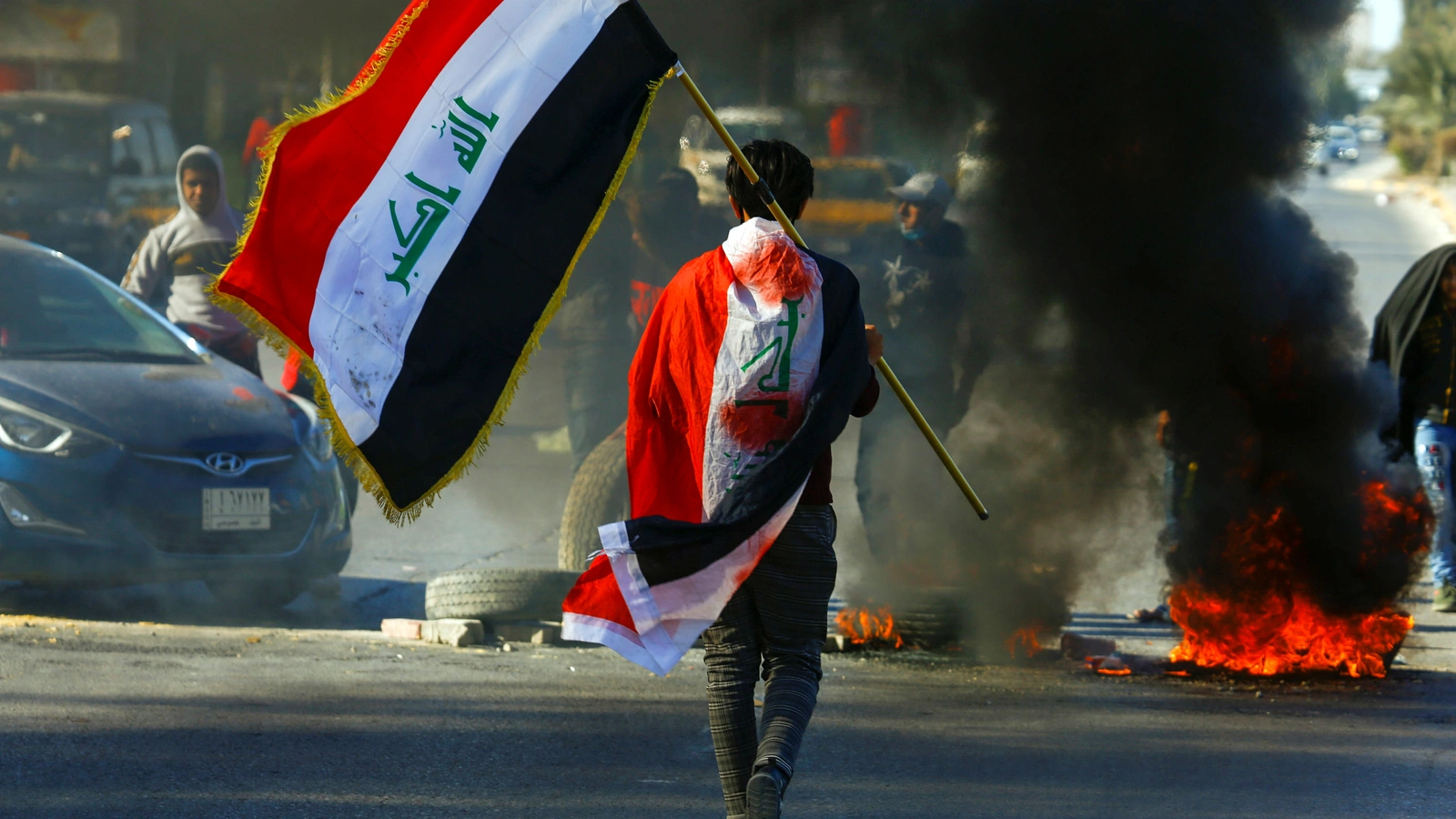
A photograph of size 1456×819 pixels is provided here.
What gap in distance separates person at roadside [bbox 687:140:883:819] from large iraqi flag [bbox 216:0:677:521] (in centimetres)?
41

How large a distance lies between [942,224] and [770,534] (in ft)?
13.9

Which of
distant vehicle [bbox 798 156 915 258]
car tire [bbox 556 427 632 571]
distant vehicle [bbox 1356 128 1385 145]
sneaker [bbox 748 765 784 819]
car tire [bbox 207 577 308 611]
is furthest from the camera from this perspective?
distant vehicle [bbox 1356 128 1385 145]

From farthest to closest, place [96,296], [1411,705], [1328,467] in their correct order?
[96,296] < [1328,467] < [1411,705]

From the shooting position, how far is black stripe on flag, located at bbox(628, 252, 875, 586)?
338 cm

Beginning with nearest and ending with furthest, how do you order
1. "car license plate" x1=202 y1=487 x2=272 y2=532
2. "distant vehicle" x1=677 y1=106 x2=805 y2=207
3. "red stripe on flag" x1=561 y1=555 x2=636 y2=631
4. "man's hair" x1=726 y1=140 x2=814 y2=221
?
"red stripe on flag" x1=561 y1=555 x2=636 y2=631, "man's hair" x1=726 y1=140 x2=814 y2=221, "car license plate" x1=202 y1=487 x2=272 y2=532, "distant vehicle" x1=677 y1=106 x2=805 y2=207

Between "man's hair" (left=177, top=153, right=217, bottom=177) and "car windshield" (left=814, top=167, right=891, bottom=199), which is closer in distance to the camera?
"man's hair" (left=177, top=153, right=217, bottom=177)

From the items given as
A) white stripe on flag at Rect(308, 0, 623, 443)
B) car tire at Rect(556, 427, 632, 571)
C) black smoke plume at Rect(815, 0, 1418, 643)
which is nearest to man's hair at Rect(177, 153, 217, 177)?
car tire at Rect(556, 427, 632, 571)

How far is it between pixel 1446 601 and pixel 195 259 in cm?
648

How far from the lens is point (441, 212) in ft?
12.2

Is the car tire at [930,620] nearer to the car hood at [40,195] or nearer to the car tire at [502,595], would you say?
the car tire at [502,595]

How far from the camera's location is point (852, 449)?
42.0ft

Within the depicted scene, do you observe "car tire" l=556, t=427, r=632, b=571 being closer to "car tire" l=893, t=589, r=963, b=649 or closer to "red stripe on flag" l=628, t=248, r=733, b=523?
"car tire" l=893, t=589, r=963, b=649

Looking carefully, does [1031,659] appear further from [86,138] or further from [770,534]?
[86,138]

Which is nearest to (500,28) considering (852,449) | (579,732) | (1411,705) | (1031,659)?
(579,732)
